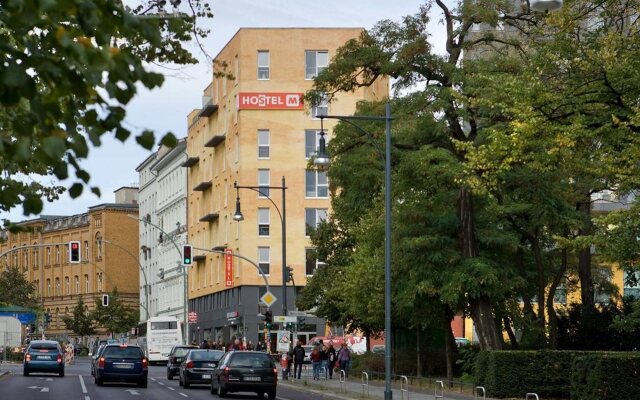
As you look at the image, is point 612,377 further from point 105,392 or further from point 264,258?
point 264,258

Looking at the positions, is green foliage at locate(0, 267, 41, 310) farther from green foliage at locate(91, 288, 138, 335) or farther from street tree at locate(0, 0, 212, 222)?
street tree at locate(0, 0, 212, 222)

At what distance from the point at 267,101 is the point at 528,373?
5970 centimetres

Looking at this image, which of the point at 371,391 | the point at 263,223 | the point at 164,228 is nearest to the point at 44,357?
the point at 371,391

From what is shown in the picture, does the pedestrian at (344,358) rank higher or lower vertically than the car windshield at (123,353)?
lower

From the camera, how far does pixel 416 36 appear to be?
40031 mm

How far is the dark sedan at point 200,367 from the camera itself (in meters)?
47.2

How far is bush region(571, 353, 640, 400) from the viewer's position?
2964 cm

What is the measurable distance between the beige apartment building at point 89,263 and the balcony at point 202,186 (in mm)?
32065

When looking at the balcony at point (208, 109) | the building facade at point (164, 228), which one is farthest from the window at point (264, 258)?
the building facade at point (164, 228)

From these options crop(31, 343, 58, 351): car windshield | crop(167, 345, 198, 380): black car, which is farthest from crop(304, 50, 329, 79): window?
crop(31, 343, 58, 351): car windshield

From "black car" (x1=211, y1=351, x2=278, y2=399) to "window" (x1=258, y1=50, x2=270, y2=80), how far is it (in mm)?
54935

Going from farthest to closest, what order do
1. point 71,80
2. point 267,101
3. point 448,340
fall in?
point 267,101 → point 448,340 → point 71,80

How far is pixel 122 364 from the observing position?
155 feet

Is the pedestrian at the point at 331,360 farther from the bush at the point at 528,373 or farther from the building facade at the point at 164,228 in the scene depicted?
the building facade at the point at 164,228
